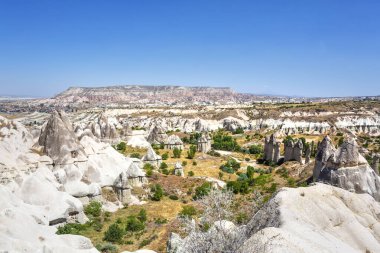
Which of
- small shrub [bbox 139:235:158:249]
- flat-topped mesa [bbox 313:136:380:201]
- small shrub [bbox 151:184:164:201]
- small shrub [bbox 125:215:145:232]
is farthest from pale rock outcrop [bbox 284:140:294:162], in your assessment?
small shrub [bbox 139:235:158:249]

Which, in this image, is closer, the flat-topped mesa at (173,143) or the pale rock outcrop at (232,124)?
the flat-topped mesa at (173,143)

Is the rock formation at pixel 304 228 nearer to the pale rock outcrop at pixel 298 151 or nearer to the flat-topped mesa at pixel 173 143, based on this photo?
the pale rock outcrop at pixel 298 151

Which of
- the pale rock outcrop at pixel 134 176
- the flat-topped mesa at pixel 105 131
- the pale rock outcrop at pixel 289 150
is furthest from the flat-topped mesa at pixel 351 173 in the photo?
the flat-topped mesa at pixel 105 131

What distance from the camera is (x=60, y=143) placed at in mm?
34750

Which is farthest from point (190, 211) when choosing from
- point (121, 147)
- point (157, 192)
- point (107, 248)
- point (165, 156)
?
point (121, 147)

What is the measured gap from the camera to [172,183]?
139ft

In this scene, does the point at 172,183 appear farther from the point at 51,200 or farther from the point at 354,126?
the point at 354,126

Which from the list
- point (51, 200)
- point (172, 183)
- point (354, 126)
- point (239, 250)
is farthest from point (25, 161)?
point (354, 126)

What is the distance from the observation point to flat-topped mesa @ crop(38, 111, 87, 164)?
34.2 m

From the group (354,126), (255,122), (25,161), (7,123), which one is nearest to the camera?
(25,161)

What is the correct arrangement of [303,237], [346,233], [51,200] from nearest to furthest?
[303,237], [346,233], [51,200]

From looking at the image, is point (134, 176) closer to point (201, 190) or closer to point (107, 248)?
point (201, 190)

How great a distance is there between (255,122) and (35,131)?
99.8 meters

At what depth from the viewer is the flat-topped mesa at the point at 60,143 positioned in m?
34.2
